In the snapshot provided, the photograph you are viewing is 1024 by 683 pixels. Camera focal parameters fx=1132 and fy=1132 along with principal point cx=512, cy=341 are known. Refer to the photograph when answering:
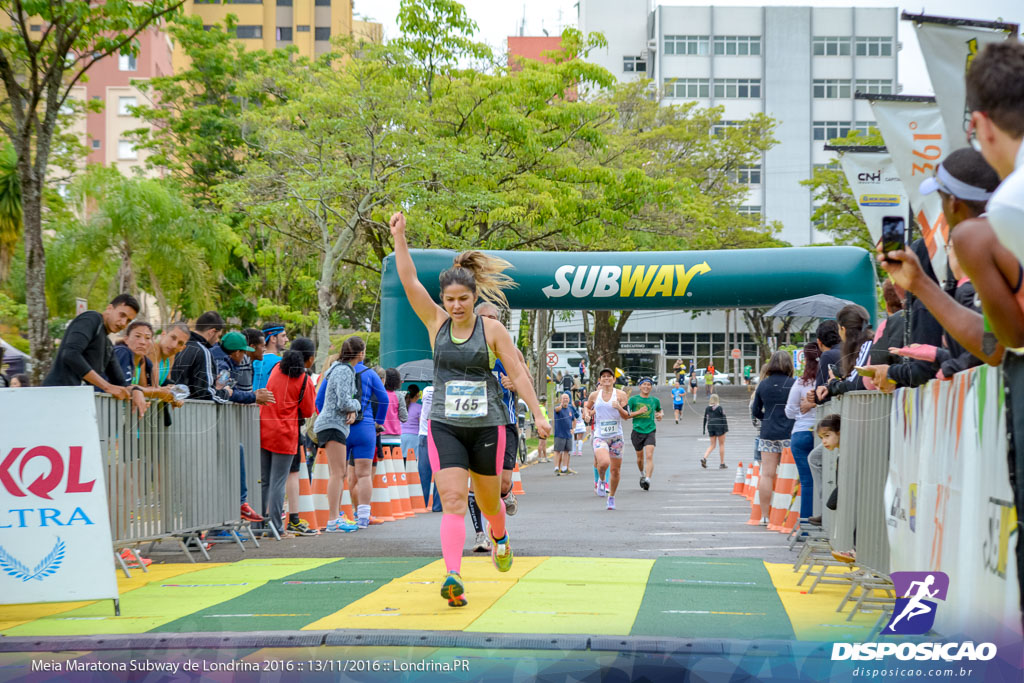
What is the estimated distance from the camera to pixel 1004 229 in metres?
2.55

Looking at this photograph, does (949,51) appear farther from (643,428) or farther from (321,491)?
(643,428)

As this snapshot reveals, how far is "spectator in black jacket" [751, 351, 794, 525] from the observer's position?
1228cm

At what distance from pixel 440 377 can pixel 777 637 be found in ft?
7.93

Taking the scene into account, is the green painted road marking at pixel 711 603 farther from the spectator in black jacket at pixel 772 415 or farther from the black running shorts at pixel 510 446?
the spectator in black jacket at pixel 772 415

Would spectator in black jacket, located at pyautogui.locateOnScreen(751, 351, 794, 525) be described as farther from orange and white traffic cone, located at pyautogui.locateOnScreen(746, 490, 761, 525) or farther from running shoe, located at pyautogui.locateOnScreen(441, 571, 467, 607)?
running shoe, located at pyautogui.locateOnScreen(441, 571, 467, 607)

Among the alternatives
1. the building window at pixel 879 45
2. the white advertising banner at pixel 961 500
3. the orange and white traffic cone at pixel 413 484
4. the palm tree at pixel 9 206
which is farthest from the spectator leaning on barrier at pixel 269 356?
the building window at pixel 879 45

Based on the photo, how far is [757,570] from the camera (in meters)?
8.61

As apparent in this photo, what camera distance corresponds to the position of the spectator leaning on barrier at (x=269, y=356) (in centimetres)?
1215

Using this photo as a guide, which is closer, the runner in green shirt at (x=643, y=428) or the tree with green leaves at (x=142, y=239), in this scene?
the runner in green shirt at (x=643, y=428)

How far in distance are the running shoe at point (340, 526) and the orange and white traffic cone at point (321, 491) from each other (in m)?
0.07

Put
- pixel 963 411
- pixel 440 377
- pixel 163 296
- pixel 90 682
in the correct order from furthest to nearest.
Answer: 1. pixel 163 296
2. pixel 440 377
3. pixel 90 682
4. pixel 963 411

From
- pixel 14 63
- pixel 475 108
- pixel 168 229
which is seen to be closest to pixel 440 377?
pixel 14 63

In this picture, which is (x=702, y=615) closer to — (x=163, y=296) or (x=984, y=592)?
(x=984, y=592)

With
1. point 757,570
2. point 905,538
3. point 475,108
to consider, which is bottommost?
point 757,570
